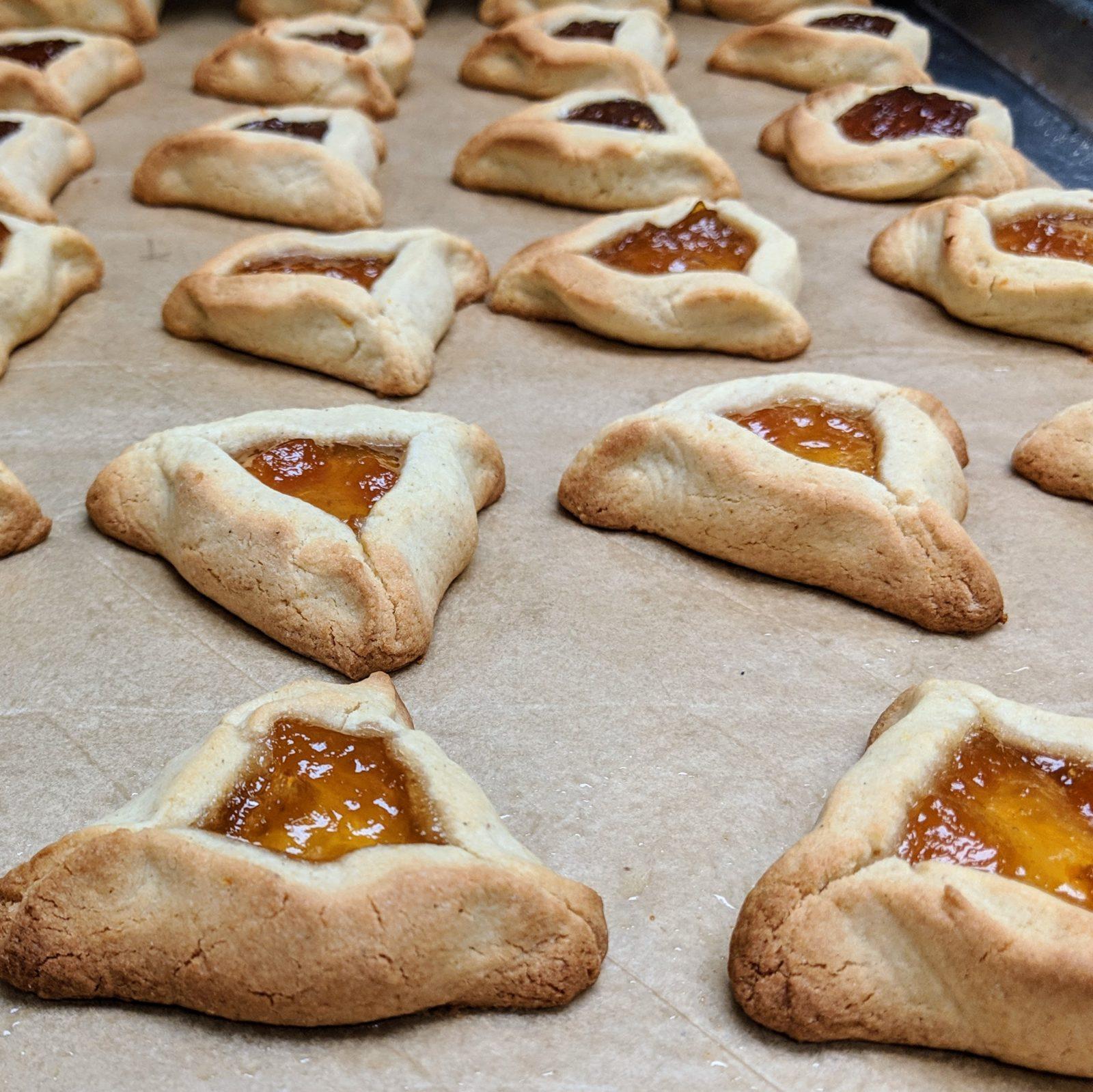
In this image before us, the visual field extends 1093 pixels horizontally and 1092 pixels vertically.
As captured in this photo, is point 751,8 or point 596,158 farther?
point 751,8

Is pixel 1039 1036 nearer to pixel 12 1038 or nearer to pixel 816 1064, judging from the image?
pixel 816 1064

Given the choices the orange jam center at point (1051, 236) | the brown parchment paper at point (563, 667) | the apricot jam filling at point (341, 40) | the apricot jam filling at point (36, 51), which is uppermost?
the orange jam center at point (1051, 236)

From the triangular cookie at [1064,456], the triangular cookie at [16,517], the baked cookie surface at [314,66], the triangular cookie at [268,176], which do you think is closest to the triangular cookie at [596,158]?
the triangular cookie at [268,176]

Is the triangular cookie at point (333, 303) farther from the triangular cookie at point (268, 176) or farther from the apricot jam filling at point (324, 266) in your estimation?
the triangular cookie at point (268, 176)

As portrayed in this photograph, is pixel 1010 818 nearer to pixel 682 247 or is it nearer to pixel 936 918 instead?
pixel 936 918

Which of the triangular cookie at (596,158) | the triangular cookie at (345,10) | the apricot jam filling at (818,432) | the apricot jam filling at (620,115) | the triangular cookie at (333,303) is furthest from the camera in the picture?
the triangular cookie at (345,10)

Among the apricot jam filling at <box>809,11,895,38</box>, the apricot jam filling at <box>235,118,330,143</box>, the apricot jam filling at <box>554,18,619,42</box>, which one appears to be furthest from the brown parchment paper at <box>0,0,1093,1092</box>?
the apricot jam filling at <box>809,11,895,38</box>

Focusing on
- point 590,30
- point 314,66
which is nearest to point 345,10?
point 314,66

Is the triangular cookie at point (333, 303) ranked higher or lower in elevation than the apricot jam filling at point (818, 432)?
lower
